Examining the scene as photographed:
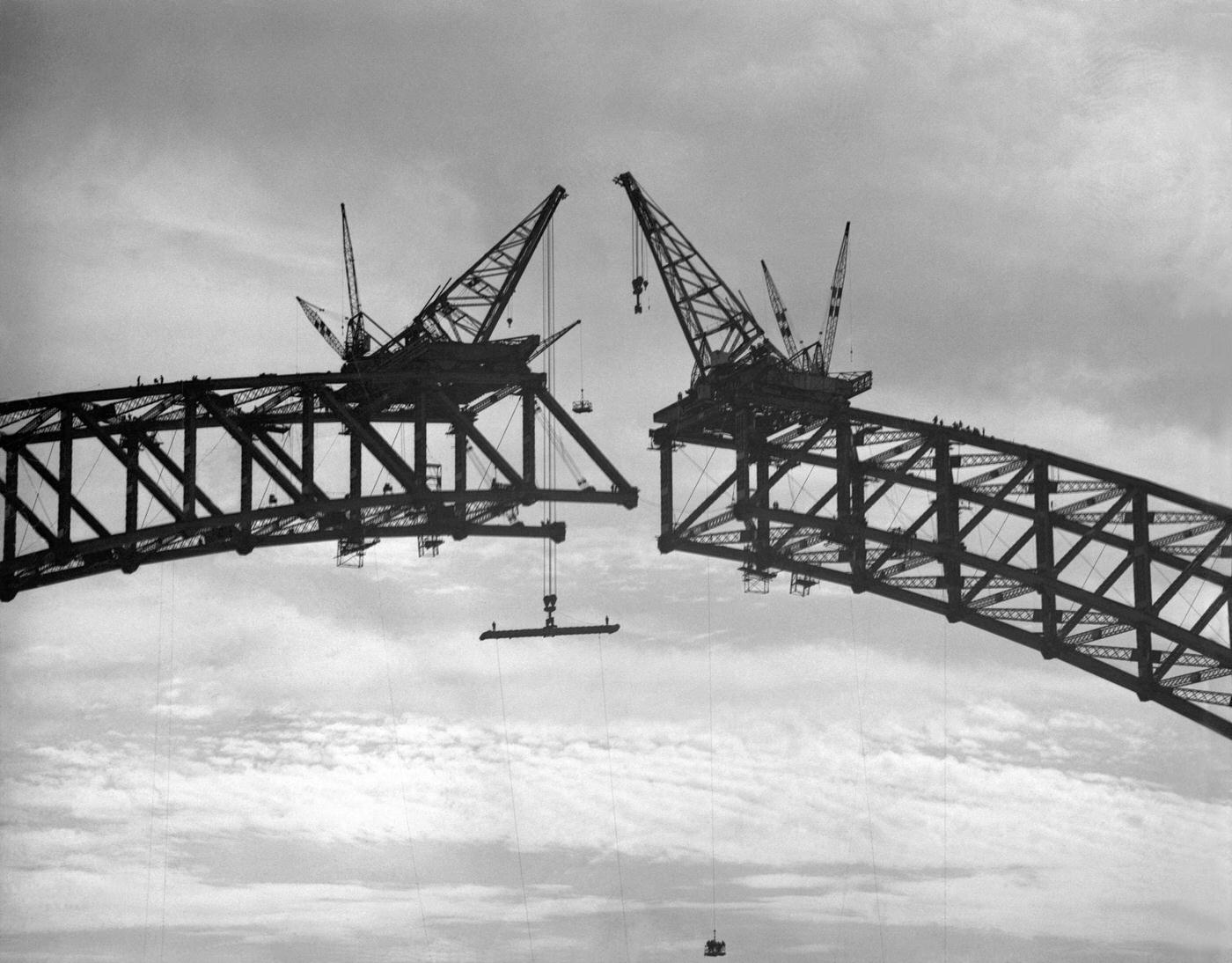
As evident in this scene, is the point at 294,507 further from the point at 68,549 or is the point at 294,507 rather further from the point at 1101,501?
the point at 1101,501

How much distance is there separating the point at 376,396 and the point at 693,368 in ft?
54.0

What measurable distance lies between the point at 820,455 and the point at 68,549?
1297 inches

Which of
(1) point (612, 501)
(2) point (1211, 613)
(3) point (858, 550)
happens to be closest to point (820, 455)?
(3) point (858, 550)

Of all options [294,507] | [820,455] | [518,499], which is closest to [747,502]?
[820,455]

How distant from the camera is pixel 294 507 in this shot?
85250 mm

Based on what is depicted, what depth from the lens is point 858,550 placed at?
95188 millimetres

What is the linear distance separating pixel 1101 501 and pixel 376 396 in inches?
1271

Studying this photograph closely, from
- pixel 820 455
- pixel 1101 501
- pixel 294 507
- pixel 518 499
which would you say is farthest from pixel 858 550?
pixel 294 507

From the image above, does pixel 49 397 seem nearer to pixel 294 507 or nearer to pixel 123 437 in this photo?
pixel 123 437

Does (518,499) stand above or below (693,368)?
below

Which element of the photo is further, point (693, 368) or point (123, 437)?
point (693, 368)

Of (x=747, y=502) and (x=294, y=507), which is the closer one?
(x=294, y=507)

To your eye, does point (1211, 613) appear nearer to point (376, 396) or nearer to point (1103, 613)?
point (1103, 613)

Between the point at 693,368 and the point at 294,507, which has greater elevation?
the point at 693,368
